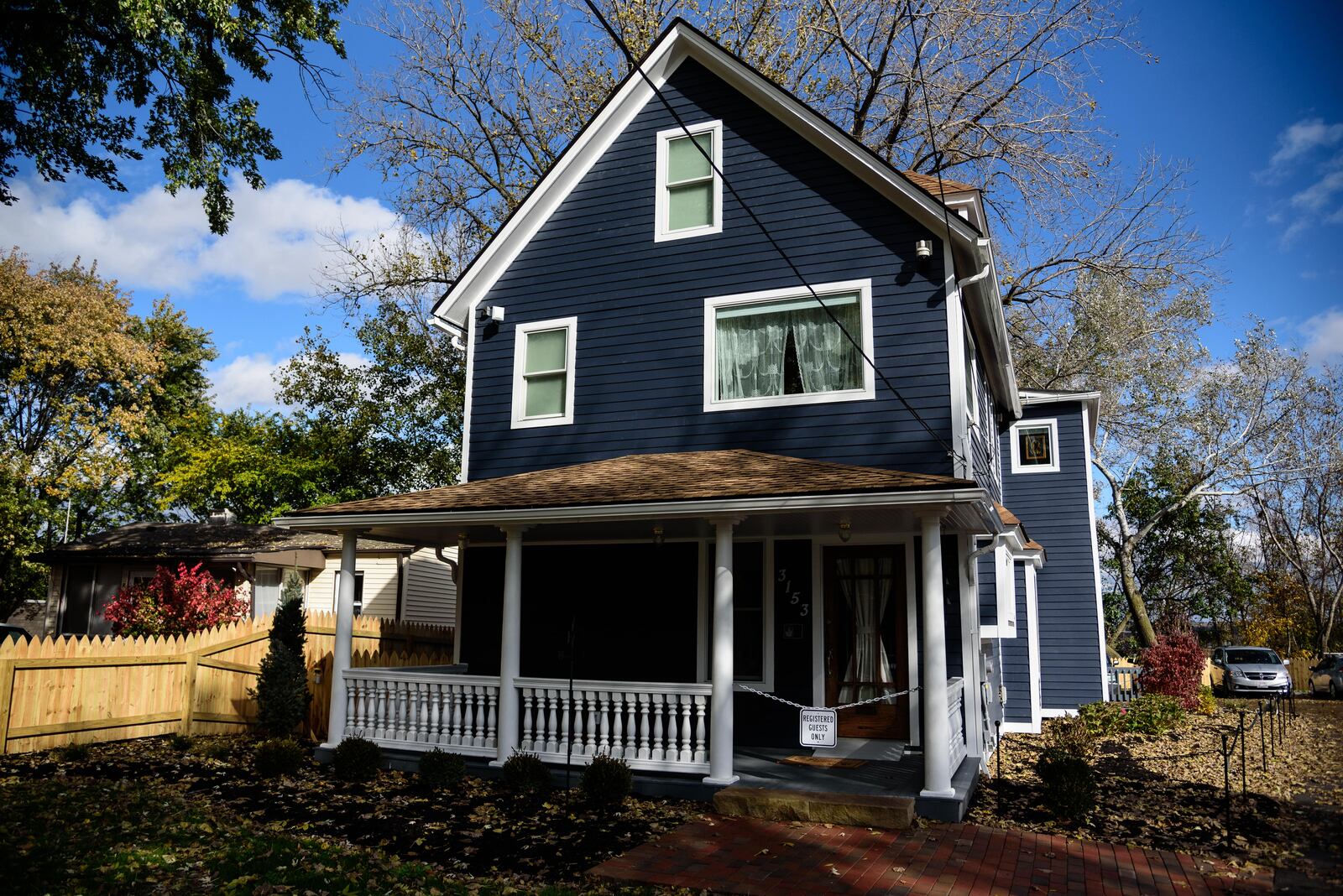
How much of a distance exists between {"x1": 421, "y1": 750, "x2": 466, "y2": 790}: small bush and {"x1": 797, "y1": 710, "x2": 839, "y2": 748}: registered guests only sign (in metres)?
3.84

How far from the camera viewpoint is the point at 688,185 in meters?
13.3

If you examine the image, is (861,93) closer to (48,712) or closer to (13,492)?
(48,712)

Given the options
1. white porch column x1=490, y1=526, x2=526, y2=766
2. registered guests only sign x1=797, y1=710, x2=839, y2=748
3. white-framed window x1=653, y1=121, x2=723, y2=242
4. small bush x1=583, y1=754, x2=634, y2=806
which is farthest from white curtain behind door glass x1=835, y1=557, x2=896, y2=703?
white-framed window x1=653, y1=121, x2=723, y2=242

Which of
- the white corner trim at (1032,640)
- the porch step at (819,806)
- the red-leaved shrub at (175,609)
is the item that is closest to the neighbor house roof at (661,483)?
the porch step at (819,806)

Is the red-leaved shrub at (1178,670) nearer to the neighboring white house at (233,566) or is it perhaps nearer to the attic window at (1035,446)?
the attic window at (1035,446)

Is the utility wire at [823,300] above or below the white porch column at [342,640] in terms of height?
above

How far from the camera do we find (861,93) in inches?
947

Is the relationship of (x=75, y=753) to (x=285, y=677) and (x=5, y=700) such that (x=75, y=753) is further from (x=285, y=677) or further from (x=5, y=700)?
(x=285, y=677)

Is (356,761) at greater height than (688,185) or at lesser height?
lesser

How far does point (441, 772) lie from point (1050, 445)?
14.1 metres

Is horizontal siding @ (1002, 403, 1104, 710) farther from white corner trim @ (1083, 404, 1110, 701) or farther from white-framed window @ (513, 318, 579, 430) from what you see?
white-framed window @ (513, 318, 579, 430)

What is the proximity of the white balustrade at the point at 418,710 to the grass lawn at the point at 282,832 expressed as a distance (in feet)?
1.93

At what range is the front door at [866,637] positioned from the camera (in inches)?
440

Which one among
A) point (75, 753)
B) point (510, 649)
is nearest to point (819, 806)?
point (510, 649)
